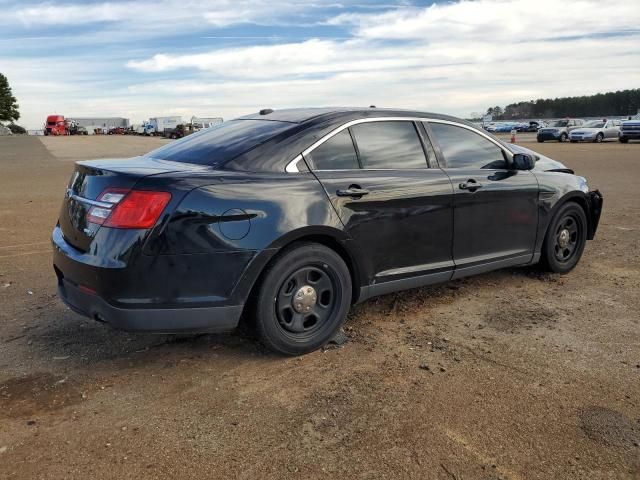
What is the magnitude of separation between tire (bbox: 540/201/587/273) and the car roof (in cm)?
159

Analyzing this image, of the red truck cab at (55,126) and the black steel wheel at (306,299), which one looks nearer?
the black steel wheel at (306,299)

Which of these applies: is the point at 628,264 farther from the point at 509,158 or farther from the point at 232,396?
the point at 232,396

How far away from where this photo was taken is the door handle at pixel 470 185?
4601mm

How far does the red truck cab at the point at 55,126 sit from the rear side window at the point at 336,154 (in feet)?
255

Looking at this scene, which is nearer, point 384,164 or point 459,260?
point 384,164

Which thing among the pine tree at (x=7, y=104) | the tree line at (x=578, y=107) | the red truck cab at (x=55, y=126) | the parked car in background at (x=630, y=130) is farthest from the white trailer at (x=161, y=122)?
the tree line at (x=578, y=107)

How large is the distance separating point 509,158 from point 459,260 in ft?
3.61

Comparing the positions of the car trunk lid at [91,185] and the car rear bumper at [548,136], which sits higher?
the car trunk lid at [91,185]

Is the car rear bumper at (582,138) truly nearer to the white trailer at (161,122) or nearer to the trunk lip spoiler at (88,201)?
the trunk lip spoiler at (88,201)

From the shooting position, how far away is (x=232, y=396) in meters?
3.32

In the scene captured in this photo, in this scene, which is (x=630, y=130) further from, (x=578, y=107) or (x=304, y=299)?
(x=578, y=107)

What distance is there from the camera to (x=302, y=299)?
380 cm

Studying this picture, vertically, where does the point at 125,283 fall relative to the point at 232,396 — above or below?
above

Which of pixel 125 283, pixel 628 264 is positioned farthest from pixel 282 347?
pixel 628 264
